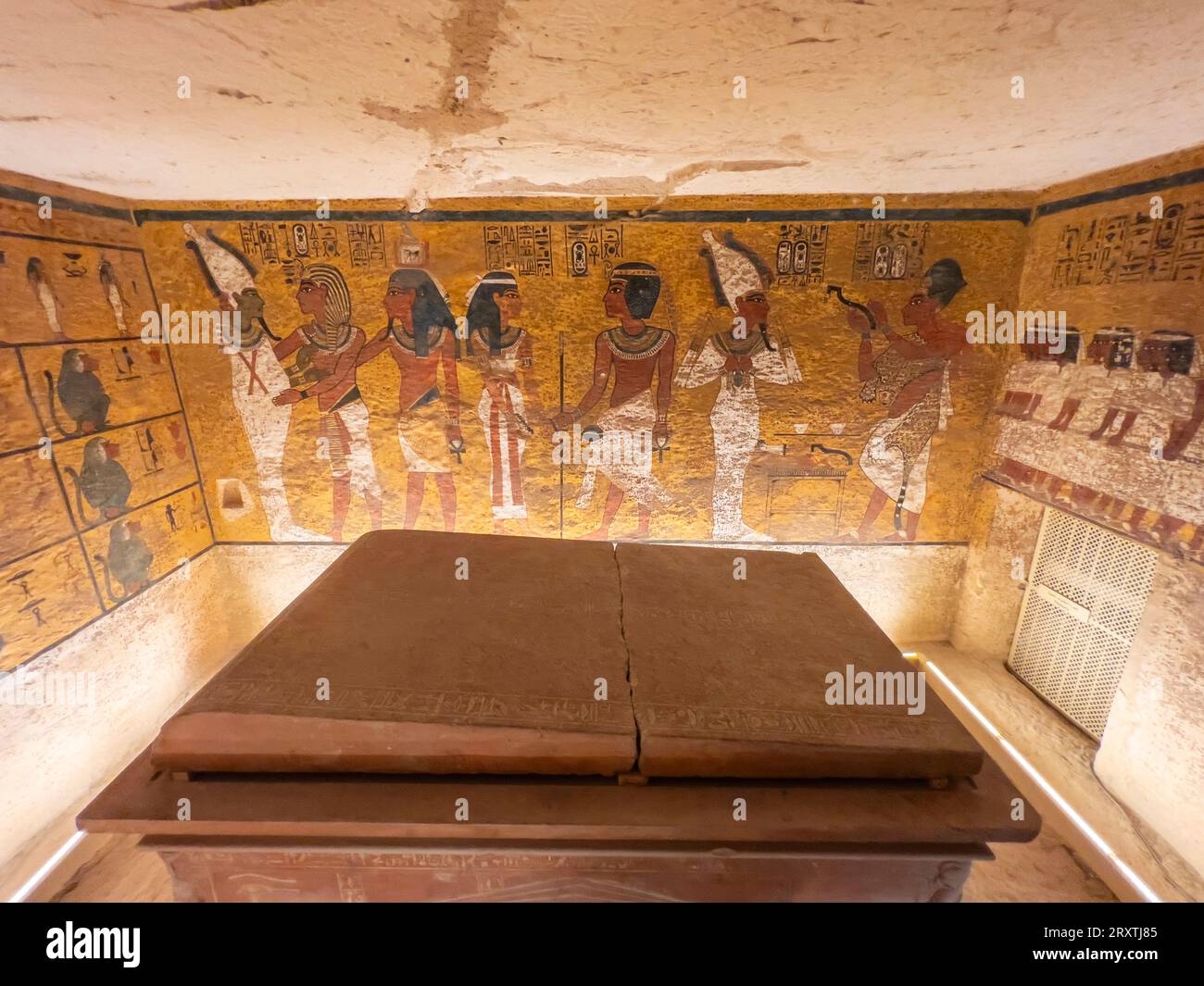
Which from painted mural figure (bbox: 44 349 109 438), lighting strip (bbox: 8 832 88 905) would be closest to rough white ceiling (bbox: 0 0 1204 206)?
painted mural figure (bbox: 44 349 109 438)

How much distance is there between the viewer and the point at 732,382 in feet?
12.9

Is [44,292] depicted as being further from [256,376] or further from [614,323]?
[614,323]

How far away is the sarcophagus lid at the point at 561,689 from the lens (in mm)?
1408

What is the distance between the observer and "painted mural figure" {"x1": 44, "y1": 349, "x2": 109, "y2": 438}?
3.10 m

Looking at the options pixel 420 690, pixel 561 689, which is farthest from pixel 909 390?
pixel 420 690

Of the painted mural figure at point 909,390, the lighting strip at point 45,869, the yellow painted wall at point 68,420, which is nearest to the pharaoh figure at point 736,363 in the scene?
the painted mural figure at point 909,390

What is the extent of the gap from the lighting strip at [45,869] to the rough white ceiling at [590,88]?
130 inches

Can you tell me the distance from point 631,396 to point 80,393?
3228 millimetres

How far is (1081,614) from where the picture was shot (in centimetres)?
354

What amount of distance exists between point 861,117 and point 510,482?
2896 millimetres

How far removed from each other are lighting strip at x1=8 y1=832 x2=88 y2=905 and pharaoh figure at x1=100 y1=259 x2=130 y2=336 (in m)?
2.82

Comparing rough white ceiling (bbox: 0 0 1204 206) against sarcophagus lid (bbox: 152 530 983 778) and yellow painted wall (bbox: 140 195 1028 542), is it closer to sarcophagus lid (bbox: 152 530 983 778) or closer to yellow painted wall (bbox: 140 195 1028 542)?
yellow painted wall (bbox: 140 195 1028 542)

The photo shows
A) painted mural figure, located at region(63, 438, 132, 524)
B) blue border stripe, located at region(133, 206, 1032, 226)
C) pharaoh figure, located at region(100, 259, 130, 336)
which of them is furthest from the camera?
blue border stripe, located at region(133, 206, 1032, 226)

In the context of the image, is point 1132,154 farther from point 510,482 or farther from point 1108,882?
point 510,482
